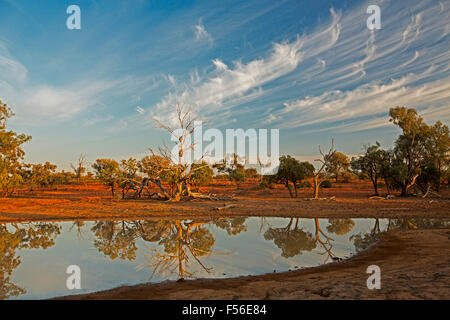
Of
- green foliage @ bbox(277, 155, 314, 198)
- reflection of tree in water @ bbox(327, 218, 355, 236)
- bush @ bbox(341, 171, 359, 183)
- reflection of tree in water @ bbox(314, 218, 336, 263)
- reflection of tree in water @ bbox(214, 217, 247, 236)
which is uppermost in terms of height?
green foliage @ bbox(277, 155, 314, 198)

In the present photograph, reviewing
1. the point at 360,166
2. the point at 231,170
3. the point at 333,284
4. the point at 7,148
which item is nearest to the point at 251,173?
the point at 231,170

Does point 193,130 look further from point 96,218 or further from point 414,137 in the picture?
point 414,137

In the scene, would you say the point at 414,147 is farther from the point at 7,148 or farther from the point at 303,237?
the point at 7,148

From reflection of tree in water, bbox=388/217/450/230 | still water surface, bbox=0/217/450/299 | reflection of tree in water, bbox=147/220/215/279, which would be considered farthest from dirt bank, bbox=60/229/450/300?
reflection of tree in water, bbox=388/217/450/230

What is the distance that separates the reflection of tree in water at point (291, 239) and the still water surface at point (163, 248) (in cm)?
4

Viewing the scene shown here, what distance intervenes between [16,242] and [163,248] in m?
6.68

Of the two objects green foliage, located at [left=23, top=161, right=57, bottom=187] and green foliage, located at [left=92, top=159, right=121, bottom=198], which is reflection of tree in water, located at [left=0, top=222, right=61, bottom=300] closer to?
green foliage, located at [left=92, top=159, right=121, bottom=198]

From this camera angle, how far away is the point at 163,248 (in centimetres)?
1033

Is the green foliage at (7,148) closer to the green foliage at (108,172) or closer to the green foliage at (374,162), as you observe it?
the green foliage at (108,172)

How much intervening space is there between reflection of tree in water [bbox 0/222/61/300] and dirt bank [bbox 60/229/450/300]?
85.5 inches

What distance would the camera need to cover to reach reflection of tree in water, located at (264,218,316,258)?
33.4 feet

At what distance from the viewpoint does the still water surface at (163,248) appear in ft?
23.4

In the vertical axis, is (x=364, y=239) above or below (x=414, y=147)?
below
